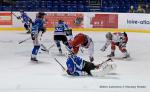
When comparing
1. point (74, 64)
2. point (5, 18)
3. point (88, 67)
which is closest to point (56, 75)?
point (74, 64)

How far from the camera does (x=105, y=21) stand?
20.2 m

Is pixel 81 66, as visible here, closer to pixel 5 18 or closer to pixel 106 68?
pixel 106 68

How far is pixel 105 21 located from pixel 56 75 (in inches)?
431

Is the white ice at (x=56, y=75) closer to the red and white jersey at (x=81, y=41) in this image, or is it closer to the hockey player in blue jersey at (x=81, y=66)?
the hockey player in blue jersey at (x=81, y=66)

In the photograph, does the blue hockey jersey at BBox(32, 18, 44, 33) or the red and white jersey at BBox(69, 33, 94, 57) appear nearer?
the red and white jersey at BBox(69, 33, 94, 57)

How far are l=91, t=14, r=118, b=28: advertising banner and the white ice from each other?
539 centimetres

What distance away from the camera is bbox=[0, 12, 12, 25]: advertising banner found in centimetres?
2041

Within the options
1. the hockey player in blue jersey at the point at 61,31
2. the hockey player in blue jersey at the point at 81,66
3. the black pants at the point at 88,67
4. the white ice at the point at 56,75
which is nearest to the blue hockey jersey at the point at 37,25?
the white ice at the point at 56,75

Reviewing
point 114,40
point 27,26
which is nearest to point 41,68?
point 114,40

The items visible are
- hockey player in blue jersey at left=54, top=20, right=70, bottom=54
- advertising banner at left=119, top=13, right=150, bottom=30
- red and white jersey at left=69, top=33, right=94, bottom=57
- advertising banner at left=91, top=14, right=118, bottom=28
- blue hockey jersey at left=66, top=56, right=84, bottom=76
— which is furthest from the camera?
advertising banner at left=91, top=14, right=118, bottom=28

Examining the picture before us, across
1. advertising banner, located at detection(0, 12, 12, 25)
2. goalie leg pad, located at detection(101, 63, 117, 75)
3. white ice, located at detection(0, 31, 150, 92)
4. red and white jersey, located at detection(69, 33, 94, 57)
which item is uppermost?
advertising banner, located at detection(0, 12, 12, 25)

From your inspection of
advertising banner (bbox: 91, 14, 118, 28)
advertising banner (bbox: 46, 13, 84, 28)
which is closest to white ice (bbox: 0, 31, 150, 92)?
advertising banner (bbox: 91, 14, 118, 28)

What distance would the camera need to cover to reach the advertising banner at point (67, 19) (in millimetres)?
20484

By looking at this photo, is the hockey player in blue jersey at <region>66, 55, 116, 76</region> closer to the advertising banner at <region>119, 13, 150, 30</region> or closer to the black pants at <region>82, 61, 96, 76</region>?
the black pants at <region>82, 61, 96, 76</region>
